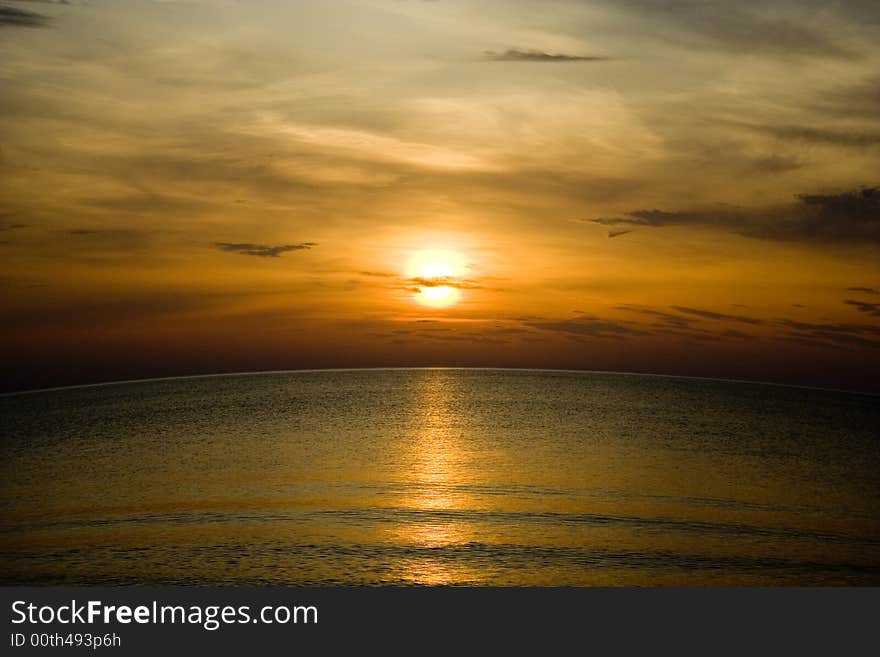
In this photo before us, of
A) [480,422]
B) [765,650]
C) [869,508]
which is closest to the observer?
[765,650]

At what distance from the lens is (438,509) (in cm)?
3734

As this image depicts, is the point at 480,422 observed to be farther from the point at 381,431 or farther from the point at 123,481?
the point at 123,481

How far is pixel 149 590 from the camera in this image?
78.4 ft

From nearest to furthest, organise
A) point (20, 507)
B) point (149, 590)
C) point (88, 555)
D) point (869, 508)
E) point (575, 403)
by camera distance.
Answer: point (149, 590) → point (88, 555) → point (20, 507) → point (869, 508) → point (575, 403)

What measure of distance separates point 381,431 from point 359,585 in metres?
61.4

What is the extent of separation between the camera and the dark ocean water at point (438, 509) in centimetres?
2648

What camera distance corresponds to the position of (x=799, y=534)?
33781 millimetres

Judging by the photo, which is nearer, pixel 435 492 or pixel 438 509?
pixel 438 509

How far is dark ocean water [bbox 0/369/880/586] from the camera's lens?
86.9ft

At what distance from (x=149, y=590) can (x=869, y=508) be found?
37.0 m

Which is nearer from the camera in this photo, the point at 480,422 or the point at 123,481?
the point at 123,481

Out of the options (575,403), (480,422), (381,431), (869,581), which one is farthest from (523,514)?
(575,403)

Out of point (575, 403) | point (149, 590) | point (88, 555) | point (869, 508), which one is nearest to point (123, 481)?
point (88, 555)

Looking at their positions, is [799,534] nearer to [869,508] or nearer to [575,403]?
[869,508]
